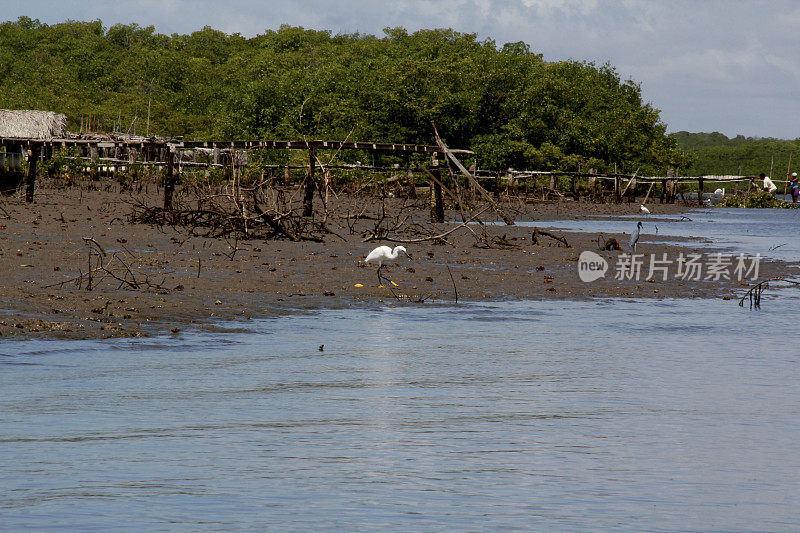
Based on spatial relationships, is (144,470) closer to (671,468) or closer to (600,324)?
(671,468)

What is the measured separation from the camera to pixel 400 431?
205 inches

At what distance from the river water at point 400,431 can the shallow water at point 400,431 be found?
18mm

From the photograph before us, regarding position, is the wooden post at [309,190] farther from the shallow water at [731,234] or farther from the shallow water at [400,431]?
the shallow water at [400,431]

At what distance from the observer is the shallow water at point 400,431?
12.3 feet

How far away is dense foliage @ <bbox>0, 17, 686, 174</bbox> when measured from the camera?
5528 centimetres

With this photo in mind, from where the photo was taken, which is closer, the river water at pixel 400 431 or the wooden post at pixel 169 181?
the river water at pixel 400 431

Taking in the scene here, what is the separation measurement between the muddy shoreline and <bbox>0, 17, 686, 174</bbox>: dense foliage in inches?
790

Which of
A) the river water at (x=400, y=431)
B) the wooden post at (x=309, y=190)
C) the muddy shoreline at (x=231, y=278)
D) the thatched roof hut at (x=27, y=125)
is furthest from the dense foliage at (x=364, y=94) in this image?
the river water at (x=400, y=431)

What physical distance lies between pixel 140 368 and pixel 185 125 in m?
70.5

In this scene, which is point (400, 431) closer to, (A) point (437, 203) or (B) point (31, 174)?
(A) point (437, 203)

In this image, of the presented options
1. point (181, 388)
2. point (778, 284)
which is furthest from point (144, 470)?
→ point (778, 284)

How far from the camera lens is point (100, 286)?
10.6m

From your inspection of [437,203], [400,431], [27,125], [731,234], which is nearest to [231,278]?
[400,431]

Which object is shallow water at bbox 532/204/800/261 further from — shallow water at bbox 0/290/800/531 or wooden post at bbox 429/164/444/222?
shallow water at bbox 0/290/800/531
